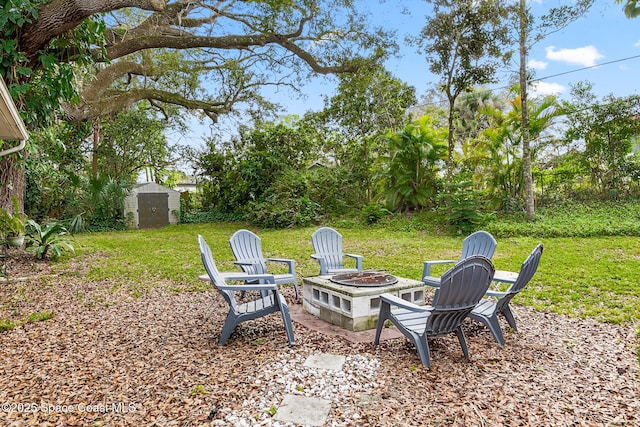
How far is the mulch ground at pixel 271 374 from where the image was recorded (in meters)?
2.35

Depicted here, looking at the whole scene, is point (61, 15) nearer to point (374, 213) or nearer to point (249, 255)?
point (249, 255)

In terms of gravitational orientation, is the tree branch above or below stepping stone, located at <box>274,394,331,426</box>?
above

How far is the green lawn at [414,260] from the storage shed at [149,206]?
2.84 metres

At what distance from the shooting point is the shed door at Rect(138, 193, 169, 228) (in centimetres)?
1505

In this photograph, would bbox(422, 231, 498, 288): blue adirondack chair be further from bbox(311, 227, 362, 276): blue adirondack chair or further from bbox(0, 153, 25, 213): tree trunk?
bbox(0, 153, 25, 213): tree trunk

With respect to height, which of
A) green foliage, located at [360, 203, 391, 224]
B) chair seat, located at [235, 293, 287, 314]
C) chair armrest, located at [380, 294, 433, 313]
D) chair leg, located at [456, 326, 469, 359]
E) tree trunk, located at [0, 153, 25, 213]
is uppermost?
tree trunk, located at [0, 153, 25, 213]

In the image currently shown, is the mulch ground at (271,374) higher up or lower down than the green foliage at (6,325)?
lower down

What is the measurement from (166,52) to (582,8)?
35.8 feet

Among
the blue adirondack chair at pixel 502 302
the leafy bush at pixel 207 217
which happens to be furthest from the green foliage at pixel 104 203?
the blue adirondack chair at pixel 502 302

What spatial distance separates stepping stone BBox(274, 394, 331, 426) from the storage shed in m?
14.1

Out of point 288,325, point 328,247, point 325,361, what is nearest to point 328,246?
point 328,247

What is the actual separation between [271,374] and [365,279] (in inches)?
65.1

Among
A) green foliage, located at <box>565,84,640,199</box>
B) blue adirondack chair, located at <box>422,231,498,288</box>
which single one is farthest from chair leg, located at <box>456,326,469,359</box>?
green foliage, located at <box>565,84,640,199</box>

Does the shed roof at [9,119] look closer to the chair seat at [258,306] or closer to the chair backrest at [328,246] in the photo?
the chair seat at [258,306]
